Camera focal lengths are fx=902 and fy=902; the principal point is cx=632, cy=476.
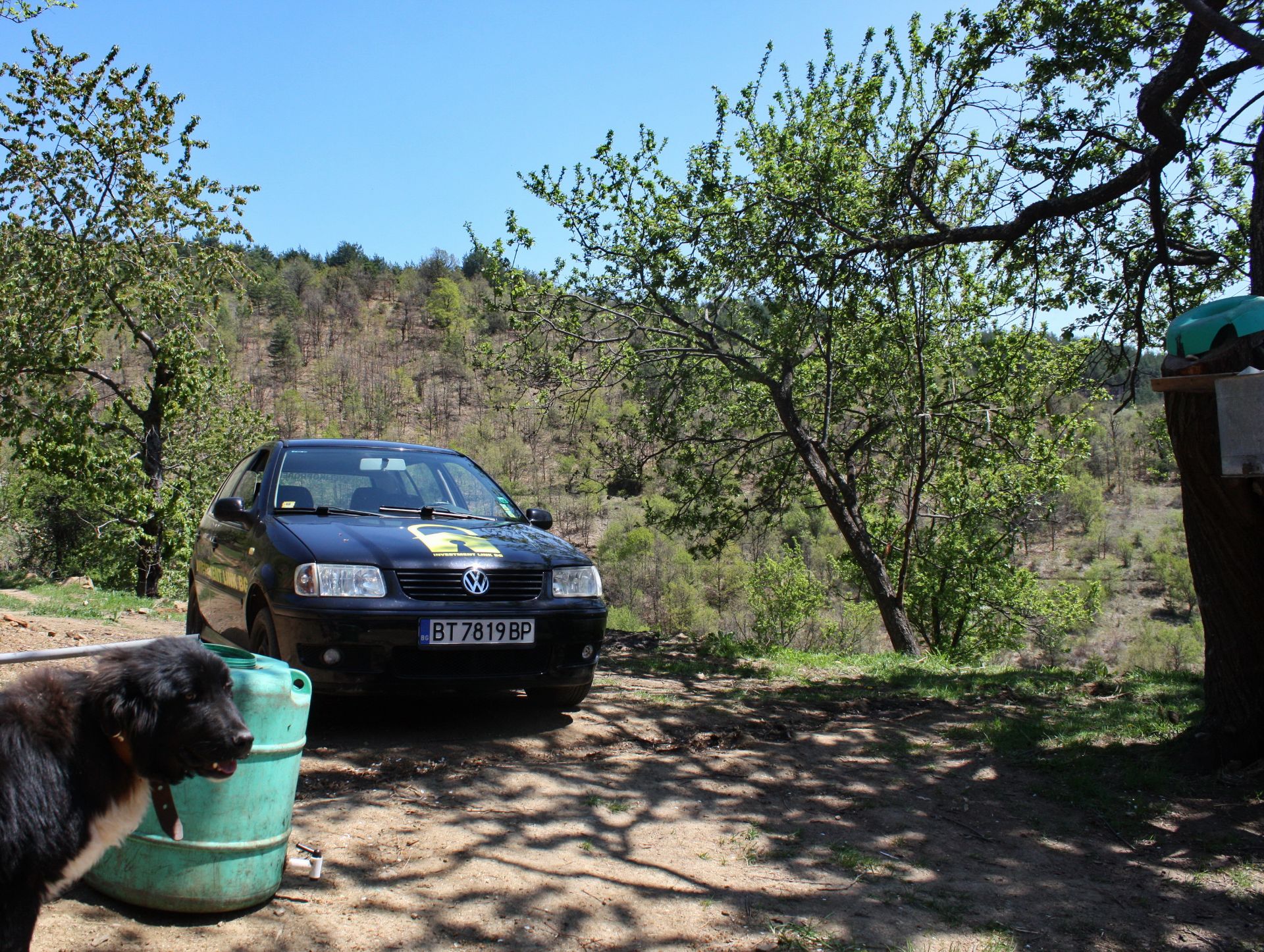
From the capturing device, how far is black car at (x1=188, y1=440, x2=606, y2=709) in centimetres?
466

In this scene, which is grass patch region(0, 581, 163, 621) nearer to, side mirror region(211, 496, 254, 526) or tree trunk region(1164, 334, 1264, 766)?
side mirror region(211, 496, 254, 526)

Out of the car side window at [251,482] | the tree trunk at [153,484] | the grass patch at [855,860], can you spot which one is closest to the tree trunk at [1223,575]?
the grass patch at [855,860]

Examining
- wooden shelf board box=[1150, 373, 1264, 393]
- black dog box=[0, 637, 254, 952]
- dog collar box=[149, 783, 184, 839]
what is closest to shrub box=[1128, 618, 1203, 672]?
wooden shelf board box=[1150, 373, 1264, 393]

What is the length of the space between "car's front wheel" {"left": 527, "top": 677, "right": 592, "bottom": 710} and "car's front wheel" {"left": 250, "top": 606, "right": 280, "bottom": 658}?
4.98ft

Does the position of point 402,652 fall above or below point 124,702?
below

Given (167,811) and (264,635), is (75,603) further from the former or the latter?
(167,811)

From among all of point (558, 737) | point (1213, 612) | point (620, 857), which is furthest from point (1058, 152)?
point (620, 857)

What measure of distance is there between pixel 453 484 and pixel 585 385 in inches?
261

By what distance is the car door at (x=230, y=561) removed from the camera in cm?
542

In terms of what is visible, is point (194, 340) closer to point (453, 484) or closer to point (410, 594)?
point (453, 484)

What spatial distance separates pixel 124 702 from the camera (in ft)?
7.18

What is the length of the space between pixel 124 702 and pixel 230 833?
727 millimetres

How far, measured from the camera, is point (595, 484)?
571 inches

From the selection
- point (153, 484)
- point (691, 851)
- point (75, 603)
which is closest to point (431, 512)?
point (691, 851)
